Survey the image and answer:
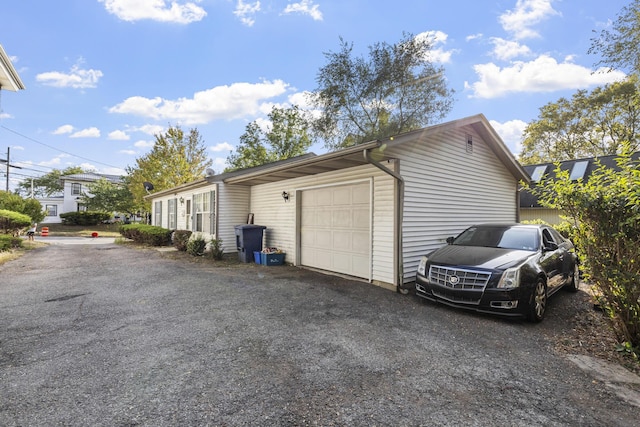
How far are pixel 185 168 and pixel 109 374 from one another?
69.5 ft

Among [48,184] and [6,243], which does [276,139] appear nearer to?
[6,243]

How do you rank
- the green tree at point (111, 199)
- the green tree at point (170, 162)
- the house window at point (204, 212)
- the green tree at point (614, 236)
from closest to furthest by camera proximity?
the green tree at point (614, 236) < the house window at point (204, 212) < the green tree at point (170, 162) < the green tree at point (111, 199)

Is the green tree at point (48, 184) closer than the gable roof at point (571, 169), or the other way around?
the gable roof at point (571, 169)

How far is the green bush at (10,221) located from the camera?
39.4 ft

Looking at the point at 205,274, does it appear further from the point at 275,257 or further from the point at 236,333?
the point at 236,333

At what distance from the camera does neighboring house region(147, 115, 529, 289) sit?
5.95 m

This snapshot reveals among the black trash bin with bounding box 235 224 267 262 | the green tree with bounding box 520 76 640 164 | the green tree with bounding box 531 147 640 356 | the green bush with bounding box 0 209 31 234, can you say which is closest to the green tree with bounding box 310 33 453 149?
the green tree with bounding box 520 76 640 164

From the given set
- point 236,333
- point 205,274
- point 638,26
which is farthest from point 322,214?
point 638,26

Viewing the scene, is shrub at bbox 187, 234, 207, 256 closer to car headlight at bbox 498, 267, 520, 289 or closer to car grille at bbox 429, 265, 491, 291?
car grille at bbox 429, 265, 491, 291

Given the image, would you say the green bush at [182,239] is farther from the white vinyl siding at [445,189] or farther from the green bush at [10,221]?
the white vinyl siding at [445,189]

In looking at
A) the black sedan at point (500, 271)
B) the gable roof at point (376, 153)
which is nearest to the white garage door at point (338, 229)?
the gable roof at point (376, 153)

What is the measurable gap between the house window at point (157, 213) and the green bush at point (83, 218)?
51.7ft

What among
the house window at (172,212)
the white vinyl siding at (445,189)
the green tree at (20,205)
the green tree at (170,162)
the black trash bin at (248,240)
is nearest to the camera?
the white vinyl siding at (445,189)

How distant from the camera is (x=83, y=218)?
92.9 ft
